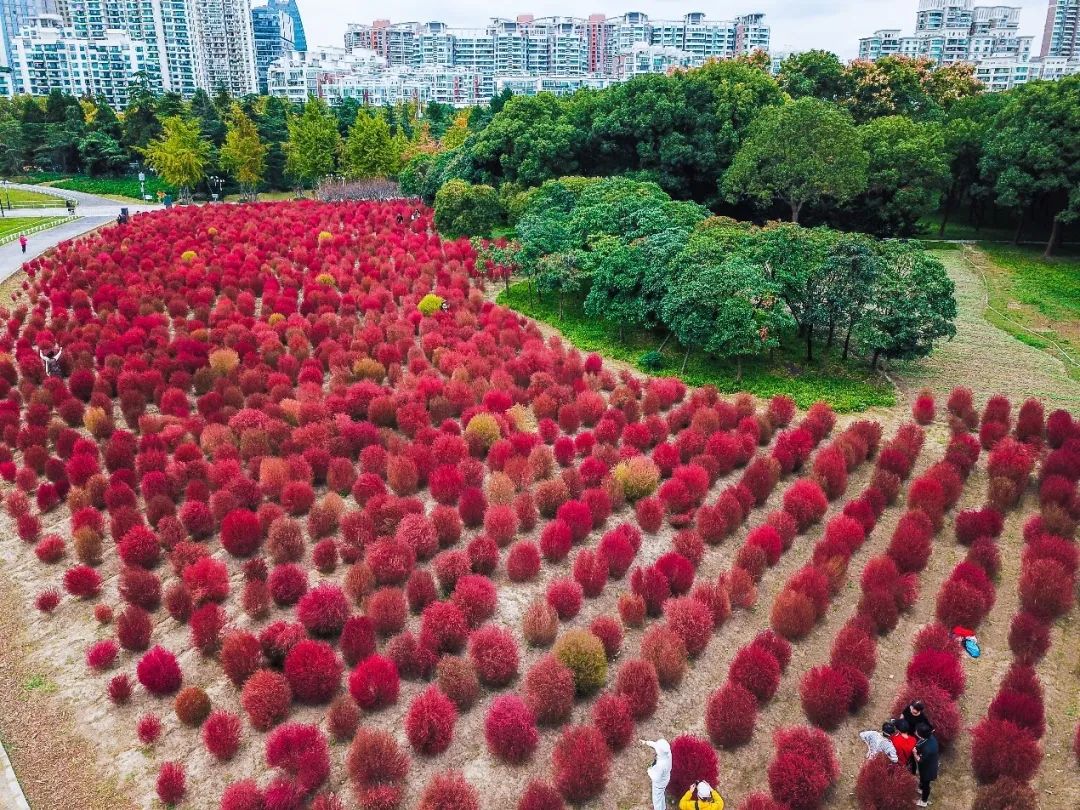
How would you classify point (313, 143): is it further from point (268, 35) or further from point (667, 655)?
point (268, 35)

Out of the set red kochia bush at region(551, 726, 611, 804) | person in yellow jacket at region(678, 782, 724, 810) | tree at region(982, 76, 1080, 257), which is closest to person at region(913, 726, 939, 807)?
person in yellow jacket at region(678, 782, 724, 810)

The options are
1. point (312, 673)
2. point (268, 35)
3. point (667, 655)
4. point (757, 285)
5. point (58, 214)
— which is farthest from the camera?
point (268, 35)

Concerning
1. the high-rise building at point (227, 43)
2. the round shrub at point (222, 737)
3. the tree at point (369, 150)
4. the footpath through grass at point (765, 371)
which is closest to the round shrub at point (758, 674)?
the round shrub at point (222, 737)

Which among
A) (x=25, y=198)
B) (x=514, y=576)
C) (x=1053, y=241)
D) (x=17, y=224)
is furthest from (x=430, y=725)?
(x=25, y=198)

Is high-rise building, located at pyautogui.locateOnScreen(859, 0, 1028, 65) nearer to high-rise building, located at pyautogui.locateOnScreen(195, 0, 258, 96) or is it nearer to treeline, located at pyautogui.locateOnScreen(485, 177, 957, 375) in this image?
high-rise building, located at pyautogui.locateOnScreen(195, 0, 258, 96)

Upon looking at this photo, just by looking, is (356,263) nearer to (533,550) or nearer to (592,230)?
(592,230)

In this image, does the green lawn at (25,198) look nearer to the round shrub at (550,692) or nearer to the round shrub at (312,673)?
the round shrub at (312,673)
